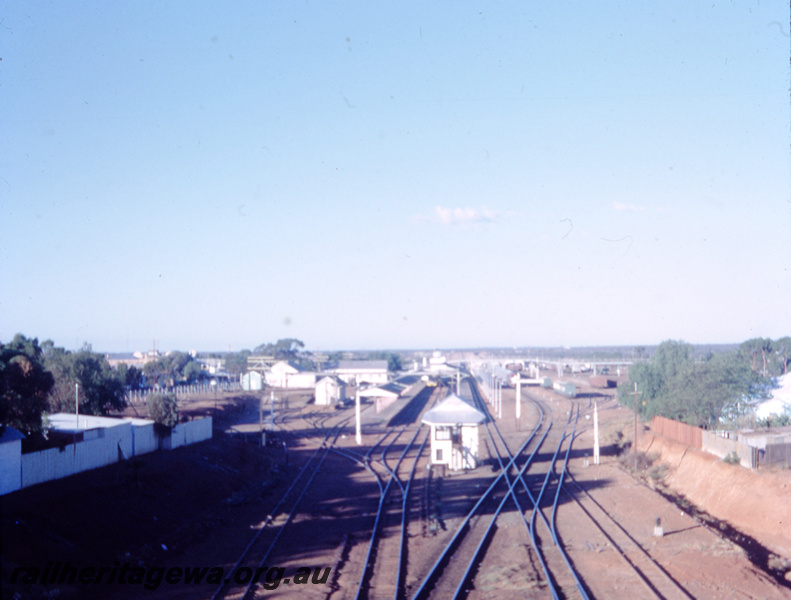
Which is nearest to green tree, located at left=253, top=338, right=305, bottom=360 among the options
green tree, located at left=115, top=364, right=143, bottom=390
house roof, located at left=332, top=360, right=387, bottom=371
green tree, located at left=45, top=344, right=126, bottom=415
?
house roof, located at left=332, top=360, right=387, bottom=371

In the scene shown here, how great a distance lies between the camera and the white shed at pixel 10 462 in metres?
15.1

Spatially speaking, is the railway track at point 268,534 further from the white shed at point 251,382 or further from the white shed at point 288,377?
the white shed at point 288,377

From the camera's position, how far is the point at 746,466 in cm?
2148

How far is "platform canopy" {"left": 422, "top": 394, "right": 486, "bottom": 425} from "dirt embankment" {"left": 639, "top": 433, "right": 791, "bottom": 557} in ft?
26.3

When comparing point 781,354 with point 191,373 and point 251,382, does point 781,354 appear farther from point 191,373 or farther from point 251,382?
point 191,373

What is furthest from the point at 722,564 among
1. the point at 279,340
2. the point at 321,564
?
the point at 279,340

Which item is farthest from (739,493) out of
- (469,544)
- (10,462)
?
(10,462)

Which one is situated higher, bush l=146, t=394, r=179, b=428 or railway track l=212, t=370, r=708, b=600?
bush l=146, t=394, r=179, b=428

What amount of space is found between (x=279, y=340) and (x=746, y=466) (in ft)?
427

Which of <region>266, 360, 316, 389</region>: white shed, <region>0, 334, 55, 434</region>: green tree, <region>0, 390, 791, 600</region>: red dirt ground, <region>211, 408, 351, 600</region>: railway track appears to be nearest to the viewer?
<region>211, 408, 351, 600</region>: railway track

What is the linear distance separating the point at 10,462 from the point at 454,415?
16.1m

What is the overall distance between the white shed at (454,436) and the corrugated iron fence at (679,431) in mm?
9283

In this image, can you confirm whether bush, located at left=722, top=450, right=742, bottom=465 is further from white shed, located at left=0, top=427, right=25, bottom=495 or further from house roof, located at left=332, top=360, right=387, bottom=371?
house roof, located at left=332, top=360, right=387, bottom=371

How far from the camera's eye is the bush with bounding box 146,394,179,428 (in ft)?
83.4
